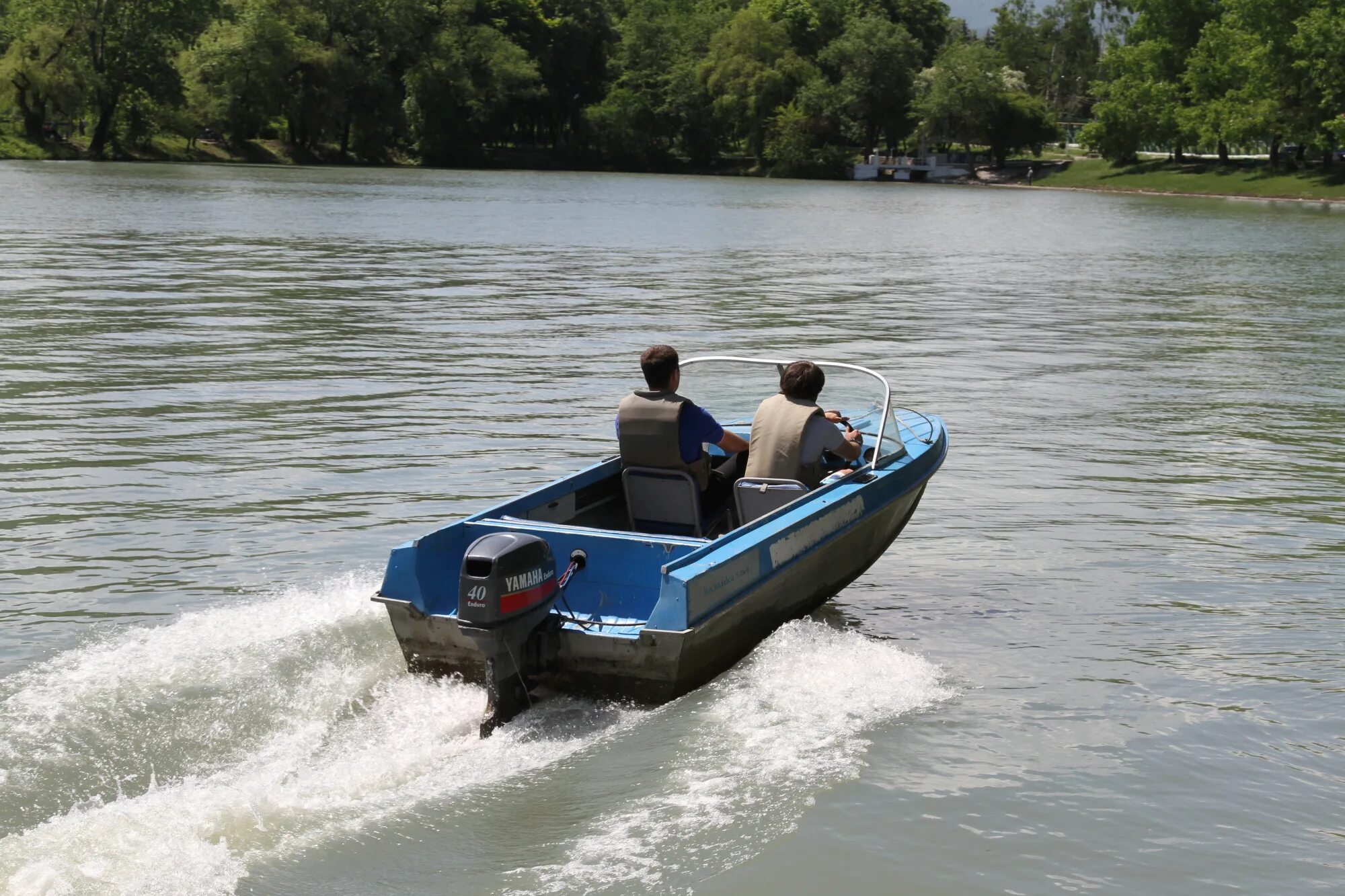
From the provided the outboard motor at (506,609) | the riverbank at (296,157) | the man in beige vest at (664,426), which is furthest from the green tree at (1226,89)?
the outboard motor at (506,609)

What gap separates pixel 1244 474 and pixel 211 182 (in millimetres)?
55767

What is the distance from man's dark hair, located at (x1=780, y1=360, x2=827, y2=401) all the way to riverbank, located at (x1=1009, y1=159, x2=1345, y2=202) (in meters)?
74.5

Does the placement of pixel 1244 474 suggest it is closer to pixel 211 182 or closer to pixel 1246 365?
pixel 1246 365

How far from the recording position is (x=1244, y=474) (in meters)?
13.4

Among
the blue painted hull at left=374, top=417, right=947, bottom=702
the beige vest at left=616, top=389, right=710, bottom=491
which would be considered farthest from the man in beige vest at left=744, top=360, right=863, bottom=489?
the beige vest at left=616, top=389, right=710, bottom=491

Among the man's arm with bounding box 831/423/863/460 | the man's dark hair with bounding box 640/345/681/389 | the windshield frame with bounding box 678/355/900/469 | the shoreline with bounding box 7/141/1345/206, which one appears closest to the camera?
the man's dark hair with bounding box 640/345/681/389

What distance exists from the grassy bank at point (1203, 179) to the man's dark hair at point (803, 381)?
7491 centimetres

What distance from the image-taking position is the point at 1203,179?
85875 mm

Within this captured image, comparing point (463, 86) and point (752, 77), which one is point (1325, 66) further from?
point (463, 86)

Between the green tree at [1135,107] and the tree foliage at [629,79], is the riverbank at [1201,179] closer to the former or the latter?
the green tree at [1135,107]

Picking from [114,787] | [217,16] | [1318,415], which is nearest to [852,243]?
[1318,415]

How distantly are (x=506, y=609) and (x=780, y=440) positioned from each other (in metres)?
2.70

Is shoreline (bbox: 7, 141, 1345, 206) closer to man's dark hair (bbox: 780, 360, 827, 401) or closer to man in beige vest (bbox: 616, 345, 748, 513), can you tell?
man's dark hair (bbox: 780, 360, 827, 401)

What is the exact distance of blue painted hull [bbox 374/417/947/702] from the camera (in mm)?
7211
